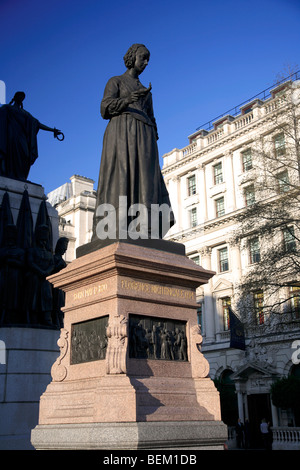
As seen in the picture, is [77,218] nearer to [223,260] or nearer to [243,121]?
[223,260]

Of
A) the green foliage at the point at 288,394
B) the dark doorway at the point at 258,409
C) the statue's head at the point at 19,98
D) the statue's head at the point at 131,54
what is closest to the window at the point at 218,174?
the dark doorway at the point at 258,409

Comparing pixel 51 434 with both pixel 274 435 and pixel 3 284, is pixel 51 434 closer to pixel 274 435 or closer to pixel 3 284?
pixel 3 284

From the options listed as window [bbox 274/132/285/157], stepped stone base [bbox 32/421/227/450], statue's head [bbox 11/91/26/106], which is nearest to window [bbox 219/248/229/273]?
window [bbox 274/132/285/157]

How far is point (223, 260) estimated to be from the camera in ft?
160

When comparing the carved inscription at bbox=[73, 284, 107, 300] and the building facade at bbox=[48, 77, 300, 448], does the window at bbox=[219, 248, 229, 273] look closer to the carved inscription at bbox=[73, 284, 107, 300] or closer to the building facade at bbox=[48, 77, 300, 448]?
the building facade at bbox=[48, 77, 300, 448]

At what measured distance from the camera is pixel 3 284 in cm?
1220

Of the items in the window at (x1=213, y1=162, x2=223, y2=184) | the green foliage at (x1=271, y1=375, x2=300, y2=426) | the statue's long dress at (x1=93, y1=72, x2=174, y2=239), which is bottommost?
the green foliage at (x1=271, y1=375, x2=300, y2=426)

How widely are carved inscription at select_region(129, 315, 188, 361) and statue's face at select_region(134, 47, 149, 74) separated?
15.6 feet

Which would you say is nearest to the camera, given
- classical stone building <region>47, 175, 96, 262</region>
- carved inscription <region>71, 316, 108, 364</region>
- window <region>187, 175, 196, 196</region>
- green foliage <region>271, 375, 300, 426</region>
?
carved inscription <region>71, 316, 108, 364</region>

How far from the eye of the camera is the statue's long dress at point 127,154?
885cm

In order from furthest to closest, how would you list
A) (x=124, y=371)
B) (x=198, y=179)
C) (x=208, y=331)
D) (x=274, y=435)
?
(x=198, y=179) → (x=208, y=331) → (x=274, y=435) → (x=124, y=371)

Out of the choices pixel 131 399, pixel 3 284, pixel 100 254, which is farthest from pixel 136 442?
pixel 3 284

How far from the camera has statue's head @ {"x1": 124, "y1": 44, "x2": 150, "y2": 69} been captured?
958 centimetres

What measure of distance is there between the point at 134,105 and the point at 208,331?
40.5 m
